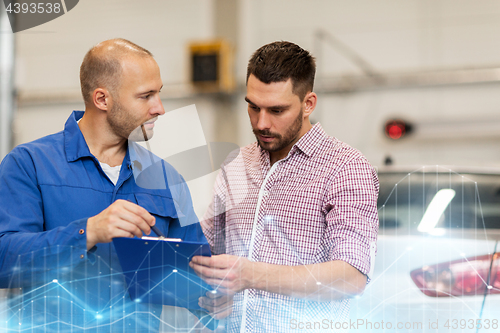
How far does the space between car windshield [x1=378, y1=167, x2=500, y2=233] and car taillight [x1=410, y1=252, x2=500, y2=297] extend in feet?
1.04

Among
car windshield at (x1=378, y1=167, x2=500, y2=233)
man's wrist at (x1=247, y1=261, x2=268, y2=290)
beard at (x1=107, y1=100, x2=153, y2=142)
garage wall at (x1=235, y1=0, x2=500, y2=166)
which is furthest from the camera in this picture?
garage wall at (x1=235, y1=0, x2=500, y2=166)

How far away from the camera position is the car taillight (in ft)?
4.17

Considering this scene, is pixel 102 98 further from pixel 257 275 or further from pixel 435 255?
pixel 435 255

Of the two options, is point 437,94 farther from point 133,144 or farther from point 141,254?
point 141,254

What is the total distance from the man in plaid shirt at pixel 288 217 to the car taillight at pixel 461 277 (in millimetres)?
204

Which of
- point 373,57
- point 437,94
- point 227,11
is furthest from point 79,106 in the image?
point 437,94

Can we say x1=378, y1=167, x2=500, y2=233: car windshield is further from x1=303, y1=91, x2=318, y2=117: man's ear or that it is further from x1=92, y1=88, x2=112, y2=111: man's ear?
x1=92, y1=88, x2=112, y2=111: man's ear

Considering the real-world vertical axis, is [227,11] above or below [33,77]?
above

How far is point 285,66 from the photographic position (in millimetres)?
1413

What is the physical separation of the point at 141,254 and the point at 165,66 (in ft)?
17.3

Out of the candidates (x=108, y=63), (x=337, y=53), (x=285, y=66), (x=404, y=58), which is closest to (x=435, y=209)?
(x=285, y=66)

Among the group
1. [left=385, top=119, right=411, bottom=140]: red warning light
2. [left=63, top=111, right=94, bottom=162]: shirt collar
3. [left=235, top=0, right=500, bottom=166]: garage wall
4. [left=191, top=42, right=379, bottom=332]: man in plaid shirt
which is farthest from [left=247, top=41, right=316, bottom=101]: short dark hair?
[left=385, top=119, right=411, bottom=140]: red warning light

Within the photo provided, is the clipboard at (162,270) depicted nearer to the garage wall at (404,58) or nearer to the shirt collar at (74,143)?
the shirt collar at (74,143)

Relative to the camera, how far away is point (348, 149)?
4.68 ft
